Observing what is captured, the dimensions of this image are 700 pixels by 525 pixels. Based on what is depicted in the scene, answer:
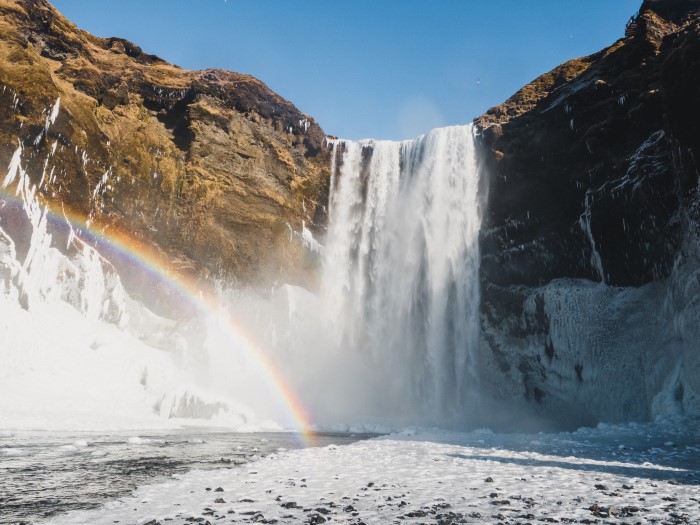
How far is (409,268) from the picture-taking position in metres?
39.3

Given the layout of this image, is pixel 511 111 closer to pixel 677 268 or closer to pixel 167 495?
pixel 677 268

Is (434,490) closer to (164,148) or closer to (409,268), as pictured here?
(409,268)

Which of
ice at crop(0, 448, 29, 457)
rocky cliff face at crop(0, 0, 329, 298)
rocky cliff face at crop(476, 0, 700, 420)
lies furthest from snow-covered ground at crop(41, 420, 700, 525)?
rocky cliff face at crop(0, 0, 329, 298)

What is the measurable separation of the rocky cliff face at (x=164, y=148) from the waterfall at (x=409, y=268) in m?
3.42

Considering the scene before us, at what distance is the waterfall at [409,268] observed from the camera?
3631cm

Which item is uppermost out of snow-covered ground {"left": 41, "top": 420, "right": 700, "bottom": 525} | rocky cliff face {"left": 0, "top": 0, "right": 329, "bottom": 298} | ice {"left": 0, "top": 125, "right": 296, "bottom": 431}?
rocky cliff face {"left": 0, "top": 0, "right": 329, "bottom": 298}

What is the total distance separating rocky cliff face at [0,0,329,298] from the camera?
98.8ft

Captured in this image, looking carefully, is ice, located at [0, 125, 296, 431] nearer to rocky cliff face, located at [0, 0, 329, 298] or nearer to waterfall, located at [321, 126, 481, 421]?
rocky cliff face, located at [0, 0, 329, 298]

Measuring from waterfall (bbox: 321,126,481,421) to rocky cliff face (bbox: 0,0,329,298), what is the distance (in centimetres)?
342

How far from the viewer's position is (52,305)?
94.1 ft

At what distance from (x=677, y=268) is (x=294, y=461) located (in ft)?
77.1

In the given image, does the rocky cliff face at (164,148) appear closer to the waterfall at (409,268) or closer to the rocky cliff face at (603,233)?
the waterfall at (409,268)

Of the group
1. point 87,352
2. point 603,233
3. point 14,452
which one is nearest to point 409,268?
point 603,233

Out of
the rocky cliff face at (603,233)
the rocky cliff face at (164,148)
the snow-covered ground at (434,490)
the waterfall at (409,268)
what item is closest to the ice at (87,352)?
the rocky cliff face at (164,148)
